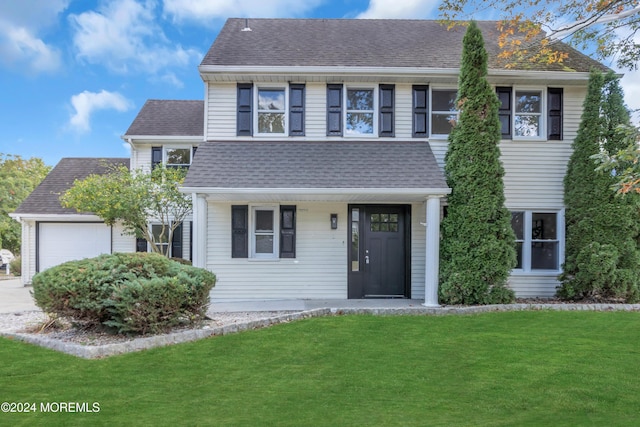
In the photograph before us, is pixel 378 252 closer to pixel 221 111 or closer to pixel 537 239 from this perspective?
pixel 537 239

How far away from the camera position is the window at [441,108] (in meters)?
9.77

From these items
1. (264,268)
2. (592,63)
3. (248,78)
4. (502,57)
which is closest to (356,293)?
(264,268)

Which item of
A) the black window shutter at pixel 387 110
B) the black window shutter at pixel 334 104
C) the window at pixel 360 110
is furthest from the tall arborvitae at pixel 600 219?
the black window shutter at pixel 334 104

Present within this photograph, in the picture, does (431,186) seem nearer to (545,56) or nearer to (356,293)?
(356,293)

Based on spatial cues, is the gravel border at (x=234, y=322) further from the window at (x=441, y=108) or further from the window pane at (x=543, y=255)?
the window at (x=441, y=108)

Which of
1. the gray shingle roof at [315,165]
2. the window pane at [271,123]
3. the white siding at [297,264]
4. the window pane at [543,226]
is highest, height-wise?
the window pane at [271,123]

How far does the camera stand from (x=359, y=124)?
982cm

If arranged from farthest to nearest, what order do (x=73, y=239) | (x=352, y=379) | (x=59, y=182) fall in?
1. (x=59, y=182)
2. (x=73, y=239)
3. (x=352, y=379)

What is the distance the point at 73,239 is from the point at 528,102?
51.1 feet

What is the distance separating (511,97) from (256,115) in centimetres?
652

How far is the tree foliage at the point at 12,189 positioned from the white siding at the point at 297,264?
63.5 feet

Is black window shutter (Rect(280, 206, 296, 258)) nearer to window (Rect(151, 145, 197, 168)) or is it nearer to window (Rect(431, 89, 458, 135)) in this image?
window (Rect(431, 89, 458, 135))

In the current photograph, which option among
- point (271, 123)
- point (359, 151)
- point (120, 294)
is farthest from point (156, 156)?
point (120, 294)

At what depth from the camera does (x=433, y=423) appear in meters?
3.37
